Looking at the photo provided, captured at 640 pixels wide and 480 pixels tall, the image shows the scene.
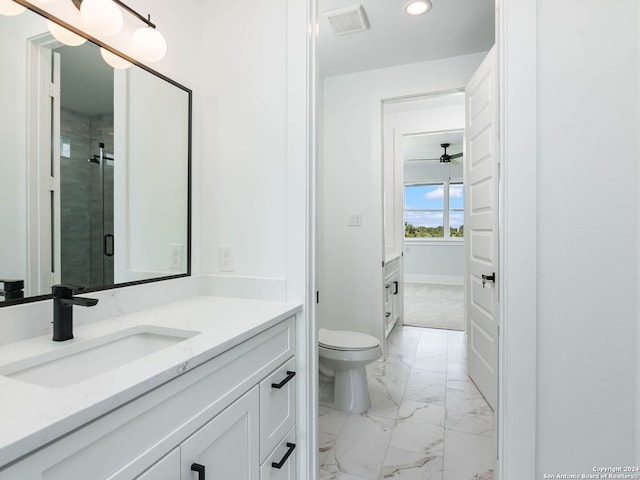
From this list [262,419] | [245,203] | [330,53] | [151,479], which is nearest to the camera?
[151,479]

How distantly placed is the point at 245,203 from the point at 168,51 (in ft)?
2.36

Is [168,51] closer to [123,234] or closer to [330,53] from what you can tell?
[123,234]

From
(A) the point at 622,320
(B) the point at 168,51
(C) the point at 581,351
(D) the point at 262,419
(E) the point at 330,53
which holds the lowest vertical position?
(D) the point at 262,419

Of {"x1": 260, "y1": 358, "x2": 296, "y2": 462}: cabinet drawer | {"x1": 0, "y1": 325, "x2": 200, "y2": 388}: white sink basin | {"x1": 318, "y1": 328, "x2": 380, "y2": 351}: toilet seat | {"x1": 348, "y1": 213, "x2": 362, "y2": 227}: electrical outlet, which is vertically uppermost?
{"x1": 348, "y1": 213, "x2": 362, "y2": 227}: electrical outlet

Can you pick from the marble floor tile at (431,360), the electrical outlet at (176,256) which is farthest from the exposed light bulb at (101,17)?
the marble floor tile at (431,360)

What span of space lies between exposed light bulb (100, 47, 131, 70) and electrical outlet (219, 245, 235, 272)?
80cm

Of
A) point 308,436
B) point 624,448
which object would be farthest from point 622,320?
point 308,436

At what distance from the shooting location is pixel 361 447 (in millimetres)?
1841

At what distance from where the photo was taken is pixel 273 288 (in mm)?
1468

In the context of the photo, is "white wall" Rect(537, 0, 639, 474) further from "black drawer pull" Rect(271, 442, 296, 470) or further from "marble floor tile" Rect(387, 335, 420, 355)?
"marble floor tile" Rect(387, 335, 420, 355)

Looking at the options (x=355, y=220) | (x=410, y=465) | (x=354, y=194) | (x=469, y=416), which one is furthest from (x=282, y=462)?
(x=354, y=194)

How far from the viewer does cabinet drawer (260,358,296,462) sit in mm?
1134

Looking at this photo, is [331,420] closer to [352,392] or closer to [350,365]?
[352,392]

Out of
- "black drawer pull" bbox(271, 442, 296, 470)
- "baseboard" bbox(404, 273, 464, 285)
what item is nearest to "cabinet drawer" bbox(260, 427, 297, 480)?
"black drawer pull" bbox(271, 442, 296, 470)
